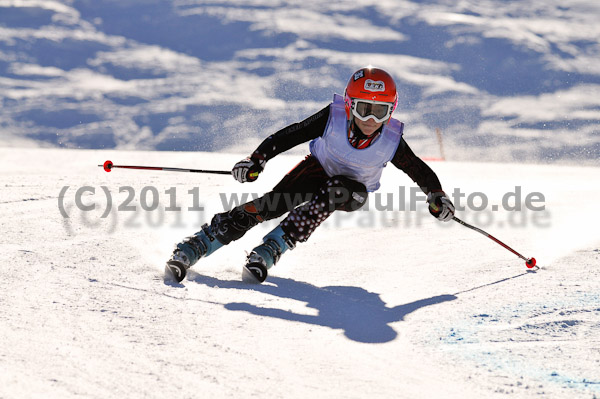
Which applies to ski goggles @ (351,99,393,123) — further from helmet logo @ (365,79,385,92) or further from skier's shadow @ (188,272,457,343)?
skier's shadow @ (188,272,457,343)

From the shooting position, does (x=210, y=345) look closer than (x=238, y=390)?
No

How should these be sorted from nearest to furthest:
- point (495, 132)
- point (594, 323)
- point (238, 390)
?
1. point (238, 390)
2. point (594, 323)
3. point (495, 132)

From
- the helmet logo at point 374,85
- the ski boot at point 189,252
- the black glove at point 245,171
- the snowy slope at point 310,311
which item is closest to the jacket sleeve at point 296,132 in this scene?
the black glove at point 245,171

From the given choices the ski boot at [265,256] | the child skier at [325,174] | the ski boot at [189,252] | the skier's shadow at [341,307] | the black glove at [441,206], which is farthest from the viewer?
the black glove at [441,206]

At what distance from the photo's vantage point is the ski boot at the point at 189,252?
364 centimetres

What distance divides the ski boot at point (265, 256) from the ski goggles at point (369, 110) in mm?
908

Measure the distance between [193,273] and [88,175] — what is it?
5.20 meters

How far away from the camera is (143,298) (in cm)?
319

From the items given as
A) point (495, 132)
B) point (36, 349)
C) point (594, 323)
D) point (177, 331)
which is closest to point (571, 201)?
point (594, 323)

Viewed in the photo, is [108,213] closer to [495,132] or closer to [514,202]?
[514,202]

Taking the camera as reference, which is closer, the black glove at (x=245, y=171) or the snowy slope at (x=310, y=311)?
the snowy slope at (x=310, y=311)

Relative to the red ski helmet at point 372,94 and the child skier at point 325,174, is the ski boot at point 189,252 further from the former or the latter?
the red ski helmet at point 372,94

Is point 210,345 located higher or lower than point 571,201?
lower

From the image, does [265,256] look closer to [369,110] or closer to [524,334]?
[369,110]
